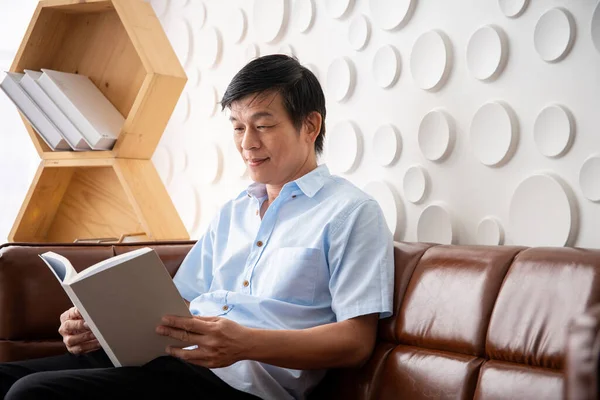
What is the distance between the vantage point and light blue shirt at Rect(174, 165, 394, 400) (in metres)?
1.52

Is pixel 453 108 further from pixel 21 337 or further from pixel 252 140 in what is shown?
pixel 21 337

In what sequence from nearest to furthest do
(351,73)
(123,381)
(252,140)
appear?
(123,381) → (252,140) → (351,73)

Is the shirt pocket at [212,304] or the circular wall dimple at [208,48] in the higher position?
the circular wall dimple at [208,48]

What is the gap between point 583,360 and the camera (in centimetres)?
58

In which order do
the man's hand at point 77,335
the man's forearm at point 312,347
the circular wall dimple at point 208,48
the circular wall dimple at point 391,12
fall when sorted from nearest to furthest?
the man's forearm at point 312,347 < the man's hand at point 77,335 < the circular wall dimple at point 391,12 < the circular wall dimple at point 208,48

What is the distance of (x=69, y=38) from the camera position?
2.69 m

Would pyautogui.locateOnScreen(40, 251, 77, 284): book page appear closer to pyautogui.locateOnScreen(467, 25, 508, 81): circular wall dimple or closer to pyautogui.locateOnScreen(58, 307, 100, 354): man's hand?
pyautogui.locateOnScreen(58, 307, 100, 354): man's hand

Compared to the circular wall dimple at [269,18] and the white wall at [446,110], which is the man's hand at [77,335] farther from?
the circular wall dimple at [269,18]

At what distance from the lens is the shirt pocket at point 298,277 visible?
5.23ft

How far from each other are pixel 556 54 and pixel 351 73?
0.68 meters

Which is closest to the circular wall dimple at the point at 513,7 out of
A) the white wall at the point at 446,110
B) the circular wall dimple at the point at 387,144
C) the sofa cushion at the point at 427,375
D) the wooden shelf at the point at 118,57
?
the white wall at the point at 446,110

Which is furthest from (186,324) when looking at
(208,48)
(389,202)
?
(208,48)

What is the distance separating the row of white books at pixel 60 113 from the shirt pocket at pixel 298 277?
101 cm

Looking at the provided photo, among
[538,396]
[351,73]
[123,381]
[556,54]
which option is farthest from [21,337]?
[556,54]
